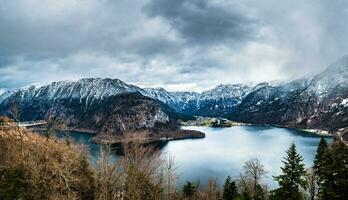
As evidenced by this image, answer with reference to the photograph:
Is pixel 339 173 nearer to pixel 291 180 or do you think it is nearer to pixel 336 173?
pixel 336 173

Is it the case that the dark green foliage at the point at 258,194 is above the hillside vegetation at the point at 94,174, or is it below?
below

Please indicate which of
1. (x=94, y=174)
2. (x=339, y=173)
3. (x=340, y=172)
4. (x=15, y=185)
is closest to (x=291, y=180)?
(x=339, y=173)

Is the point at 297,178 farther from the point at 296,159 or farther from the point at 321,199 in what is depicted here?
the point at 321,199

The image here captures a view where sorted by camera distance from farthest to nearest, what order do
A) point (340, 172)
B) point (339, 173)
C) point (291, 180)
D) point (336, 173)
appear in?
1. point (291, 180)
2. point (336, 173)
3. point (339, 173)
4. point (340, 172)

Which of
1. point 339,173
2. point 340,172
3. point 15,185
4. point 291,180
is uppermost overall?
point 340,172

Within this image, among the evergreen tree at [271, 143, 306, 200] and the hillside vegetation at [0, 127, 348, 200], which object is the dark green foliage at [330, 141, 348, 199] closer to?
the hillside vegetation at [0, 127, 348, 200]

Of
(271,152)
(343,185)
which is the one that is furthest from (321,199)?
(271,152)

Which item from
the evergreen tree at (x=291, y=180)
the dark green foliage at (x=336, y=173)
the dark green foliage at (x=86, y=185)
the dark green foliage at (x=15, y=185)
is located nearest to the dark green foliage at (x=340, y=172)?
the dark green foliage at (x=336, y=173)

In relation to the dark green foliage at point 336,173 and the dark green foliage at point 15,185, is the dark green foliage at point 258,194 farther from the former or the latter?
the dark green foliage at point 15,185
